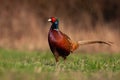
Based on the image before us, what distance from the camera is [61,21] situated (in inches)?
838

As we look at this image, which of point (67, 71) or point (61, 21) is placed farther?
point (61, 21)

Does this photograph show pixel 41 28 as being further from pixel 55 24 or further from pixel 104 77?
pixel 104 77

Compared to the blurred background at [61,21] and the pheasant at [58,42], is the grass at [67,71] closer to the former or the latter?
the pheasant at [58,42]

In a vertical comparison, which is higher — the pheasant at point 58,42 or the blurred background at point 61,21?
the pheasant at point 58,42

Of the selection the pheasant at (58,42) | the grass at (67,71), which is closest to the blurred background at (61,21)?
the pheasant at (58,42)

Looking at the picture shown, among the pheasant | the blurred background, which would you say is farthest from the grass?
the blurred background

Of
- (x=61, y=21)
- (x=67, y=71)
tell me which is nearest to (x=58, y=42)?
(x=67, y=71)

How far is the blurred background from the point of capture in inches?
749

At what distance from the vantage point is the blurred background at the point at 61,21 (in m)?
19.0

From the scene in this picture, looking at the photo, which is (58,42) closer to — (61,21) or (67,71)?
(67,71)

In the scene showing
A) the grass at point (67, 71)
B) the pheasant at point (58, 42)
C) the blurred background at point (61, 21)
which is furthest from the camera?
the blurred background at point (61, 21)

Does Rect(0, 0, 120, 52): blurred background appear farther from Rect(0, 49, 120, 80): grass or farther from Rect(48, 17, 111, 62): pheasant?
Rect(0, 49, 120, 80): grass

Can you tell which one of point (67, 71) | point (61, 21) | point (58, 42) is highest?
point (58, 42)

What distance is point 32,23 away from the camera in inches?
805
